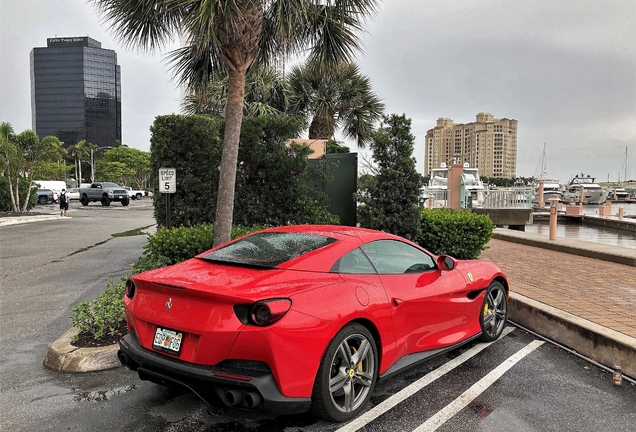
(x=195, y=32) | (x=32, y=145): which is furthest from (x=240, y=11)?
(x=32, y=145)

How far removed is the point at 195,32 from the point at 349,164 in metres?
4.75

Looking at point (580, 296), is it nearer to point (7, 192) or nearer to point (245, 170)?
point (245, 170)

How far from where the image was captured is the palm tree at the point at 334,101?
1627 cm

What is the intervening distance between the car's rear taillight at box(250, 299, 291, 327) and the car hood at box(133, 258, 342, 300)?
0.06m

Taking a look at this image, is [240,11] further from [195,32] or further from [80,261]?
[80,261]

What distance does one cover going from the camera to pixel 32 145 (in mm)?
25406

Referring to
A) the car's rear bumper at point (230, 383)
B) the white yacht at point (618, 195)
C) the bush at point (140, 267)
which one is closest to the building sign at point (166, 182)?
the bush at point (140, 267)

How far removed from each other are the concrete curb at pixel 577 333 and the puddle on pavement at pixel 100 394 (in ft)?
14.2

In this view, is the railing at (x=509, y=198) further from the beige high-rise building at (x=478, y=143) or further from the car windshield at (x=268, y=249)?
the beige high-rise building at (x=478, y=143)

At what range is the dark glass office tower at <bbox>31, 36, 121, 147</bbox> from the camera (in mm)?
68062

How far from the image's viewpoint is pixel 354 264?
3.38m

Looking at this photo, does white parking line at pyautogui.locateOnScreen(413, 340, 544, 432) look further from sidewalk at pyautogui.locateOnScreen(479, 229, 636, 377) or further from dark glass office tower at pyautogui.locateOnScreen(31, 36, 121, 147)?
dark glass office tower at pyautogui.locateOnScreen(31, 36, 121, 147)

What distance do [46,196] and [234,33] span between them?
41.5 metres

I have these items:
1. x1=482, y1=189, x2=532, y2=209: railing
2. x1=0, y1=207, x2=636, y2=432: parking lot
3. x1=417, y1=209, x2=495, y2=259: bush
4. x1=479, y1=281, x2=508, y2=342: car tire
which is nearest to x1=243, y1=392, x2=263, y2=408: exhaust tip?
x1=0, y1=207, x2=636, y2=432: parking lot
